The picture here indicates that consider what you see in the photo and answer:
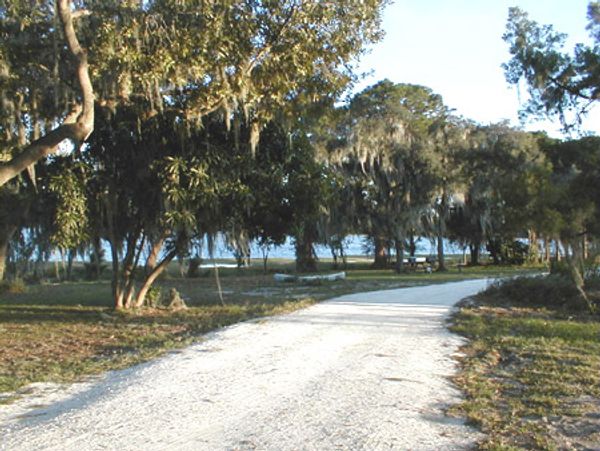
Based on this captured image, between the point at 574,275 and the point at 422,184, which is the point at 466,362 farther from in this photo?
the point at 422,184

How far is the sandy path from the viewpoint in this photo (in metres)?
4.99

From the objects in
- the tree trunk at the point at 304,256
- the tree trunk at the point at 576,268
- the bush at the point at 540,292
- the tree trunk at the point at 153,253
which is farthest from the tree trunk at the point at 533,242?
the tree trunk at the point at 304,256

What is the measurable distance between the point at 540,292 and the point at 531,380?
30.7ft

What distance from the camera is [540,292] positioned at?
16.0 meters

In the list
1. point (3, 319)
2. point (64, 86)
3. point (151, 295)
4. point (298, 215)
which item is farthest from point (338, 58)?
point (3, 319)

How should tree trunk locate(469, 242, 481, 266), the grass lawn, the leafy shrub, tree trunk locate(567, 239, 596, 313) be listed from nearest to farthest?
the grass lawn → tree trunk locate(567, 239, 596, 313) → the leafy shrub → tree trunk locate(469, 242, 481, 266)

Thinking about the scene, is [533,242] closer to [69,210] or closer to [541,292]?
[541,292]

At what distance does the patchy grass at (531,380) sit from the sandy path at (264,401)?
1.03ft

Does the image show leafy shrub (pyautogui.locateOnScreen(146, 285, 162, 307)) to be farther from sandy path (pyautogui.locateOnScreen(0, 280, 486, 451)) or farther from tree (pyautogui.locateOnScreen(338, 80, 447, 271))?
tree (pyautogui.locateOnScreen(338, 80, 447, 271))

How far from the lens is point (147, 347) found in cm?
970

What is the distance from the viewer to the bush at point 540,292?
15271 mm

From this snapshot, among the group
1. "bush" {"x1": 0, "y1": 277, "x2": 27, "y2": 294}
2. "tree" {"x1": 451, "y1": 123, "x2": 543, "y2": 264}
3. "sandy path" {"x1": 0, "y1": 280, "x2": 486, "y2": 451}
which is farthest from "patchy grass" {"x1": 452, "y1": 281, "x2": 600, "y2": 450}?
"tree" {"x1": 451, "y1": 123, "x2": 543, "y2": 264}

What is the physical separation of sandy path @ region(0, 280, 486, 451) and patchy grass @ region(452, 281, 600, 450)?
12.4 inches

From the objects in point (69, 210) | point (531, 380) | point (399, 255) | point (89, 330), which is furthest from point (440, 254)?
point (531, 380)
